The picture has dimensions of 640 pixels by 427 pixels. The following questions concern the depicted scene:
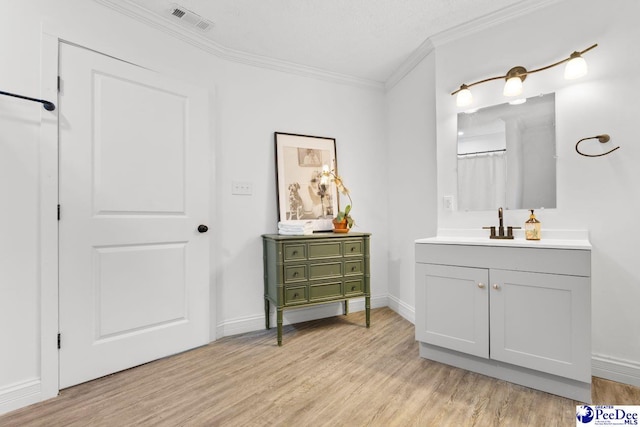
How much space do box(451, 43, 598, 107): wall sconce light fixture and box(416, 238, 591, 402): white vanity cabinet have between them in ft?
3.40

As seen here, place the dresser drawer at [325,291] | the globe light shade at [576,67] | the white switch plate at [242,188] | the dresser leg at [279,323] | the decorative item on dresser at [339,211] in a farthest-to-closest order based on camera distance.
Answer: the decorative item on dresser at [339,211] → the white switch plate at [242,188] → the dresser drawer at [325,291] → the dresser leg at [279,323] → the globe light shade at [576,67]

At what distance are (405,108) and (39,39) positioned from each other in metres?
2.71

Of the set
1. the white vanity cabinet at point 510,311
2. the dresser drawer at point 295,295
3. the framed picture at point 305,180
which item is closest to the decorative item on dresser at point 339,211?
the framed picture at point 305,180

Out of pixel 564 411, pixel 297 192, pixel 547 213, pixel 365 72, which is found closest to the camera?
pixel 564 411

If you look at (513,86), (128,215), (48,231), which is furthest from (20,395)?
(513,86)

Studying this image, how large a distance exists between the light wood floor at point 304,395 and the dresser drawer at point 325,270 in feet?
1.84

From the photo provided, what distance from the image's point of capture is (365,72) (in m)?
2.97

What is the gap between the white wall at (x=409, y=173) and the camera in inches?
101

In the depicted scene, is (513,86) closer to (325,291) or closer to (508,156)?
(508,156)

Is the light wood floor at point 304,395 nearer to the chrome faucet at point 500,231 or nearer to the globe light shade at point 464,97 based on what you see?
the chrome faucet at point 500,231

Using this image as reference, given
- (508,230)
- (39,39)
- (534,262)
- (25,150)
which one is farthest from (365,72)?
(25,150)

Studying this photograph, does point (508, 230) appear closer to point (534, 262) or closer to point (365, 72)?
point (534, 262)

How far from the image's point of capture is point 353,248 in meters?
2.60

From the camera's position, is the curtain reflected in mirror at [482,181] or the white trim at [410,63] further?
the white trim at [410,63]
